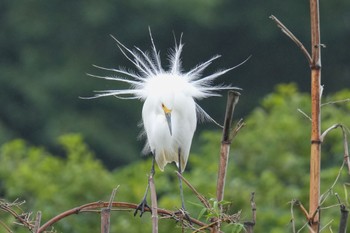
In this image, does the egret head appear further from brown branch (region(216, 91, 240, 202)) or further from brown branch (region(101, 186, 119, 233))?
brown branch (region(101, 186, 119, 233))

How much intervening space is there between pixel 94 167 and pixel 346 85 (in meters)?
9.38

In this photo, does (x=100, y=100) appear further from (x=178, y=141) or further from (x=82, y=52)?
(x=178, y=141)

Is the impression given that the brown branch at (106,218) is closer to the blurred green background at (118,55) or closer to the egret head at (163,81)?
the egret head at (163,81)

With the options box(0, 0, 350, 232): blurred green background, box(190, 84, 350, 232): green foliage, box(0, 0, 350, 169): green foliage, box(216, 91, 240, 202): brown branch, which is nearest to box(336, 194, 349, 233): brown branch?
box(216, 91, 240, 202): brown branch

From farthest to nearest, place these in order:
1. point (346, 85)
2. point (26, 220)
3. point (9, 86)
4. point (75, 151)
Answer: point (9, 86) → point (346, 85) → point (75, 151) → point (26, 220)

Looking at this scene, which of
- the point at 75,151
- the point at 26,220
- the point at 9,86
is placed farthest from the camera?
the point at 9,86

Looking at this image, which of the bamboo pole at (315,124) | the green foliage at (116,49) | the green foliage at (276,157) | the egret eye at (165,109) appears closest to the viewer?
the bamboo pole at (315,124)

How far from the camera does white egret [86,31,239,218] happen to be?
161 inches

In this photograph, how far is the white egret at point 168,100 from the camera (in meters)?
4.08

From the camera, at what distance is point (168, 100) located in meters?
4.27

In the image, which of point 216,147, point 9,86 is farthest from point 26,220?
point 9,86

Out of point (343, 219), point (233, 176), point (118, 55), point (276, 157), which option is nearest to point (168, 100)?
point (343, 219)

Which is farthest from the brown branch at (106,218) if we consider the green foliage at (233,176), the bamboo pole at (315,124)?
the green foliage at (233,176)

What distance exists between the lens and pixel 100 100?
1783cm
